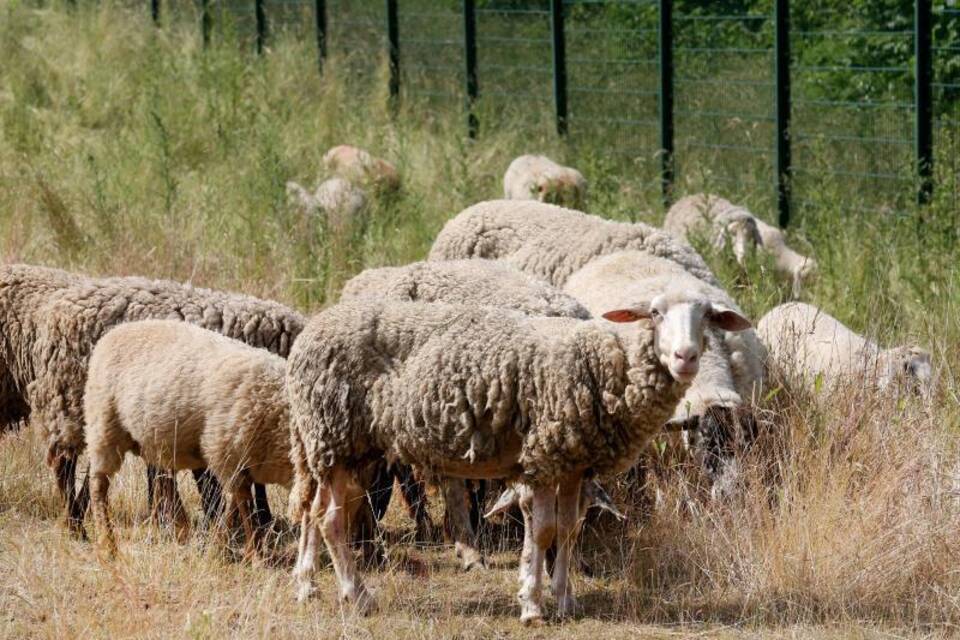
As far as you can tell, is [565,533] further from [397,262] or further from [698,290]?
[397,262]

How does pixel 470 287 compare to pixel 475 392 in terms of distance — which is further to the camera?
pixel 470 287

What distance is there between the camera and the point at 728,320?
5.77 m

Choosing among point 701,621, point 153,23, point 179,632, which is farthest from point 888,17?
point 153,23

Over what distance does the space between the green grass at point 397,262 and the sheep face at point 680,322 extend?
98cm

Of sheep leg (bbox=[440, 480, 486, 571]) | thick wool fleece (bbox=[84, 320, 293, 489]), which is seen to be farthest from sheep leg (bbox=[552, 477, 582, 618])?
thick wool fleece (bbox=[84, 320, 293, 489])

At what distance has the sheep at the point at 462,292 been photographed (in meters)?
6.83

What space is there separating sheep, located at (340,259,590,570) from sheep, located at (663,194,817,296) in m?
2.61

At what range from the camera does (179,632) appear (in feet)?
17.8

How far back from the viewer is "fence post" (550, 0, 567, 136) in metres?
14.2

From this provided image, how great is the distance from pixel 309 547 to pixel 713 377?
192 cm

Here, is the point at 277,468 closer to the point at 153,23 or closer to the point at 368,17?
the point at 368,17

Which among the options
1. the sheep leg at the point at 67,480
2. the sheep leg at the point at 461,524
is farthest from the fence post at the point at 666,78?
the sheep leg at the point at 67,480

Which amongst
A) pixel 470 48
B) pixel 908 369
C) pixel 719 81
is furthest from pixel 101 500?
pixel 470 48

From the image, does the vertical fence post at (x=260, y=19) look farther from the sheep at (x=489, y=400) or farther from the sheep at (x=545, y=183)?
the sheep at (x=489, y=400)
